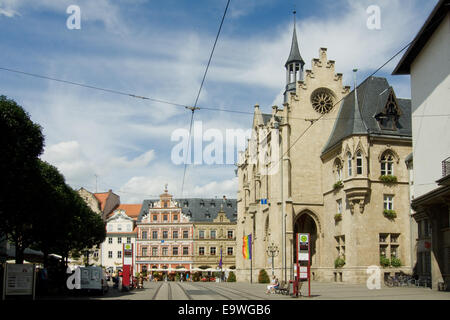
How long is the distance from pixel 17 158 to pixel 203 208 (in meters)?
70.0

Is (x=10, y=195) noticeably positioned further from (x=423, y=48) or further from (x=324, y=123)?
(x=324, y=123)

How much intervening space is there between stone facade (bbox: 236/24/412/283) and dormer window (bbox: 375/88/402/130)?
86mm

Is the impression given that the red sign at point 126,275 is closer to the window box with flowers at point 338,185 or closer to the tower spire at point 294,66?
→ the window box with flowers at point 338,185

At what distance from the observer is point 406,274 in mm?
41781

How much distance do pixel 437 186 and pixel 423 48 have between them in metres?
8.38

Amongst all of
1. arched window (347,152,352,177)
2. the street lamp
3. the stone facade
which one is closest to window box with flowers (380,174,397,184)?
the stone facade

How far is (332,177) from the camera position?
161ft

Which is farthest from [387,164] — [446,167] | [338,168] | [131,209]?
[131,209]

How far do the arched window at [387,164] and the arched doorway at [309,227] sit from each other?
9.97 meters

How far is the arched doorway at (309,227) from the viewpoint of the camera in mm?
51969

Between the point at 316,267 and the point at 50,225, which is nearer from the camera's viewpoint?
the point at 50,225

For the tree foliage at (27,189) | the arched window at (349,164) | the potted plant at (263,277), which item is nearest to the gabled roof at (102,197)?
the potted plant at (263,277)
